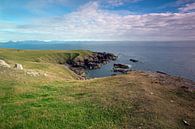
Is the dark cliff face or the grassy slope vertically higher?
the grassy slope

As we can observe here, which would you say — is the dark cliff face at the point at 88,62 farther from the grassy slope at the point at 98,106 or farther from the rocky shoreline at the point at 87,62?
the grassy slope at the point at 98,106

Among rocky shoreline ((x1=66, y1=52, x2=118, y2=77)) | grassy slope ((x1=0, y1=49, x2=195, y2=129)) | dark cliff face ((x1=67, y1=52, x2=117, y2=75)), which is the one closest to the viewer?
grassy slope ((x1=0, y1=49, x2=195, y2=129))

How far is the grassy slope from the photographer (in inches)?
769

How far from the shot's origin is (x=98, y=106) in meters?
22.9

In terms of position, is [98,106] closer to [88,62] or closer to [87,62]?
[87,62]

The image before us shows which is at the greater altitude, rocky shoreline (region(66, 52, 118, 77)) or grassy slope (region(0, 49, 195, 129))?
grassy slope (region(0, 49, 195, 129))

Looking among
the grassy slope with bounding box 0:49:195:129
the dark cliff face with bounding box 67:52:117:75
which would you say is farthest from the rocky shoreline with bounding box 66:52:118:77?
the grassy slope with bounding box 0:49:195:129

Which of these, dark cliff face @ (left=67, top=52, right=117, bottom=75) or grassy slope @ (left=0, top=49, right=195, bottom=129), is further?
dark cliff face @ (left=67, top=52, right=117, bottom=75)

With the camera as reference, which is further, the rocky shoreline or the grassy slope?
the rocky shoreline

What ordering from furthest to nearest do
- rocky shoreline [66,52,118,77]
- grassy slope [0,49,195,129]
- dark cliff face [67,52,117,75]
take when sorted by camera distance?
dark cliff face [67,52,117,75]
rocky shoreline [66,52,118,77]
grassy slope [0,49,195,129]

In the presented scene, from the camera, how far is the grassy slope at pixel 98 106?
19.5 metres

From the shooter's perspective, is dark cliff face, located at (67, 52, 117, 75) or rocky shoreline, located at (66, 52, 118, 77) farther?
dark cliff face, located at (67, 52, 117, 75)

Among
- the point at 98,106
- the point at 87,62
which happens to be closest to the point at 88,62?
the point at 87,62

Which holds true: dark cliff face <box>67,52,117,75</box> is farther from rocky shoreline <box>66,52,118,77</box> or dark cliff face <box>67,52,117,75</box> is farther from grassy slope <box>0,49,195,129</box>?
grassy slope <box>0,49,195,129</box>
